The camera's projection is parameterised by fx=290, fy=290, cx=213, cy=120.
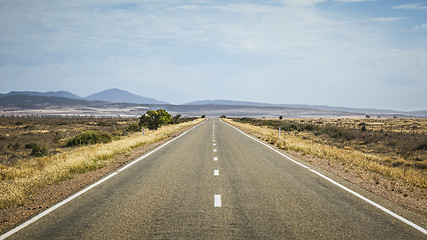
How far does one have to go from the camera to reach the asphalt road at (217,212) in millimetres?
4949

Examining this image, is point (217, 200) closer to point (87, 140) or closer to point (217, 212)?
point (217, 212)

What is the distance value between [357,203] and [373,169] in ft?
19.0

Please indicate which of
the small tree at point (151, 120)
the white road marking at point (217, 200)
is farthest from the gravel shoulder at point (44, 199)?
the small tree at point (151, 120)

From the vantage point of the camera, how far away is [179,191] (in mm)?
7715

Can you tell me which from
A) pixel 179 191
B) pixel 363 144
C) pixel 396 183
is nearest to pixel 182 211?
pixel 179 191

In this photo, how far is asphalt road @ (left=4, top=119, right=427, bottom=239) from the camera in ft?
16.2

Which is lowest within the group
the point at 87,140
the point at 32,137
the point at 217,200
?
the point at 32,137

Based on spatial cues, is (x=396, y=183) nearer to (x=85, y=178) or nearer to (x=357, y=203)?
(x=357, y=203)

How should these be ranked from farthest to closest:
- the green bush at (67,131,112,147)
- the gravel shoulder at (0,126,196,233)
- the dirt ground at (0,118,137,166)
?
the green bush at (67,131,112,147) → the dirt ground at (0,118,137,166) → the gravel shoulder at (0,126,196,233)

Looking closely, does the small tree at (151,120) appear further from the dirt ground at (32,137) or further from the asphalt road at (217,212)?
the asphalt road at (217,212)

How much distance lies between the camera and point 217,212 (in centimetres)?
596

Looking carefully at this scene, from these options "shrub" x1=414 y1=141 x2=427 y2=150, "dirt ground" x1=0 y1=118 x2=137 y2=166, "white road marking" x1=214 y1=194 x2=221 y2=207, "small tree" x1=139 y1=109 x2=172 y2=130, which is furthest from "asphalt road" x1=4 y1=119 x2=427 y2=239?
"small tree" x1=139 y1=109 x2=172 y2=130

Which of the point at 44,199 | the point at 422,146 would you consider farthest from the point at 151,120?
the point at 44,199

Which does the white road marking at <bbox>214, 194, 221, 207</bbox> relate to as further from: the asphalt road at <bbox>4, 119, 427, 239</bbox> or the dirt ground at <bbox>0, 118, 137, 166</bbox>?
the dirt ground at <bbox>0, 118, 137, 166</bbox>
